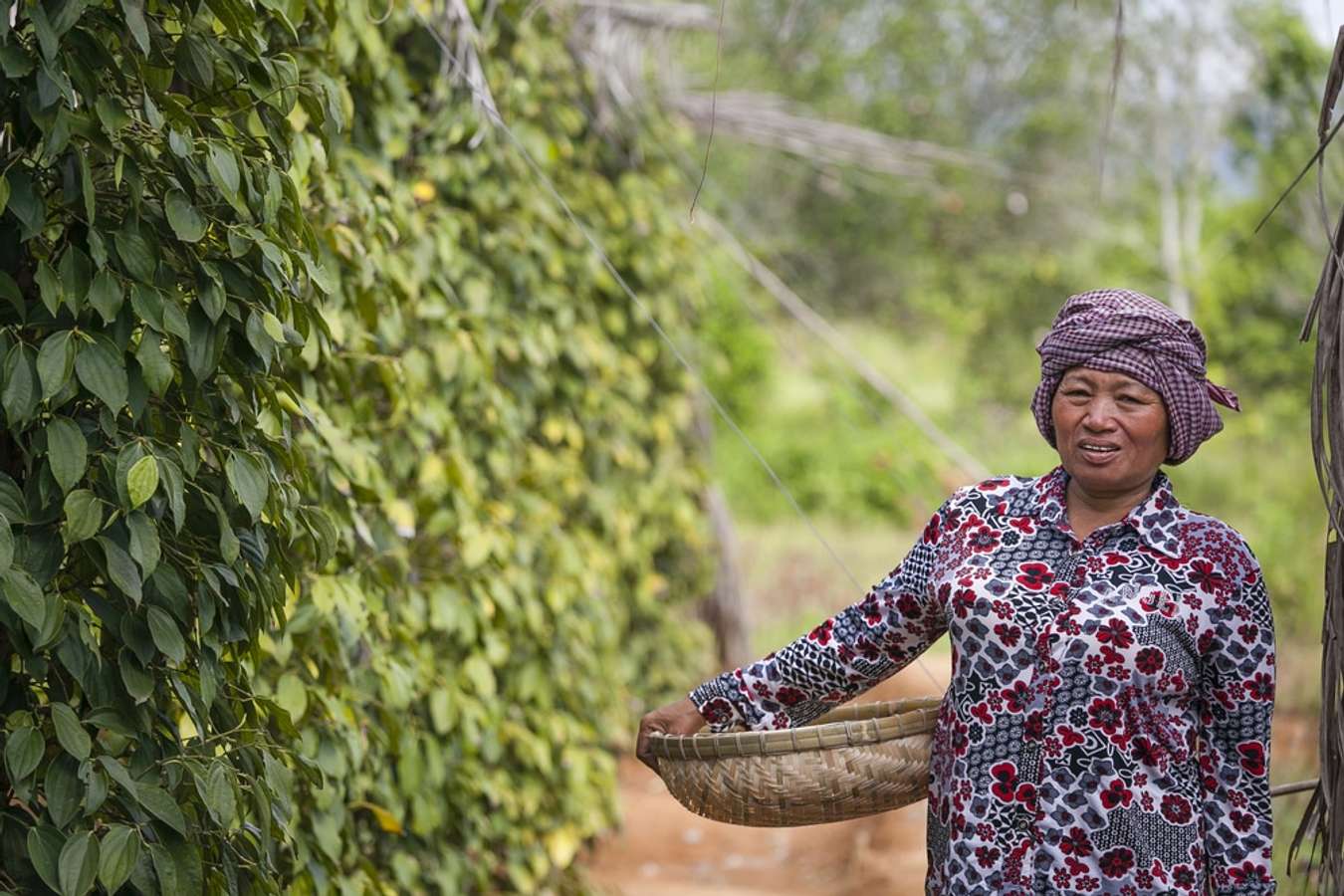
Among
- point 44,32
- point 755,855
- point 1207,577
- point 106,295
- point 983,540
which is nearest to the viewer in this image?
point 44,32

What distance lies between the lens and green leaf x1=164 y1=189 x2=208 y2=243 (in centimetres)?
186

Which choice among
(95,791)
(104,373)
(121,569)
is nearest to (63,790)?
(95,791)

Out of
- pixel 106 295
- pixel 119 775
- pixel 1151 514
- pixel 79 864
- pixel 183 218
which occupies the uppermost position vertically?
pixel 183 218

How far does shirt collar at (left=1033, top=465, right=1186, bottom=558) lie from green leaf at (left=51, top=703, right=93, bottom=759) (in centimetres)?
120

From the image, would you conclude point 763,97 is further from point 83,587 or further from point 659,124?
point 83,587

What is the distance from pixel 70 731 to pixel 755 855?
12.8 ft

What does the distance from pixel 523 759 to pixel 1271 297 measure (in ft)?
34.7

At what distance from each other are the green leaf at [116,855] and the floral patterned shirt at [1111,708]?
1.00 meters

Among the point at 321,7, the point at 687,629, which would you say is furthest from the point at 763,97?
the point at 321,7

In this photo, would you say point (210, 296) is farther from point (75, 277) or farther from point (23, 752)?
point (23, 752)

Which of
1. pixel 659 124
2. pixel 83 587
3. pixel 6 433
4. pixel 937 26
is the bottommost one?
pixel 83 587

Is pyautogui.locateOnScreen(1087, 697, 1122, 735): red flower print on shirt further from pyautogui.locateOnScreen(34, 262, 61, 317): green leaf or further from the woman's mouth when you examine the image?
pyautogui.locateOnScreen(34, 262, 61, 317): green leaf

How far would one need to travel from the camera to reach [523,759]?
13.0ft

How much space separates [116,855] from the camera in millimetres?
1771
